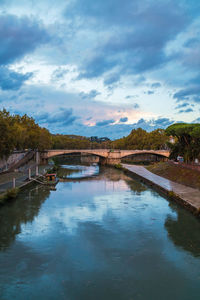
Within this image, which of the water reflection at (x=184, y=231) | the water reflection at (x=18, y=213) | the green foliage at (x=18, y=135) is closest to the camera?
the water reflection at (x=184, y=231)

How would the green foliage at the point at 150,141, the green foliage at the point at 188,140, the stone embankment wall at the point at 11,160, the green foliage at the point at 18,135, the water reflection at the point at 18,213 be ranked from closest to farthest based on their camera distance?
the water reflection at the point at 18,213, the green foliage at the point at 18,135, the green foliage at the point at 188,140, the stone embankment wall at the point at 11,160, the green foliage at the point at 150,141

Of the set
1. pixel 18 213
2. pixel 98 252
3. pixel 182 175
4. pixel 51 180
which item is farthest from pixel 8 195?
pixel 182 175

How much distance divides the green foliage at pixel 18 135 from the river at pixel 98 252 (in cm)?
934

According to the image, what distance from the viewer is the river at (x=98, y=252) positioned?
12289 millimetres

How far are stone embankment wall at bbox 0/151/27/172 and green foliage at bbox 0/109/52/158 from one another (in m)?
1.87

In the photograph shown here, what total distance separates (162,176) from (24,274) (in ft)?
128

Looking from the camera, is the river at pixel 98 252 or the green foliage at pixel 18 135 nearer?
the river at pixel 98 252

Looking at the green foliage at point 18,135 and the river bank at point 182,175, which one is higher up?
the green foliage at point 18,135

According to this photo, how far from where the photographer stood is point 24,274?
13383 mm

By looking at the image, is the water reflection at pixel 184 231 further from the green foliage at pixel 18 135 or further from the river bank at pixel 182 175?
the green foliage at pixel 18 135

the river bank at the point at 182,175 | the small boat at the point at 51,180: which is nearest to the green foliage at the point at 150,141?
the river bank at the point at 182,175

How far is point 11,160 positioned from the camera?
186 ft

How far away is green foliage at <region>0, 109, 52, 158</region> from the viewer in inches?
1316

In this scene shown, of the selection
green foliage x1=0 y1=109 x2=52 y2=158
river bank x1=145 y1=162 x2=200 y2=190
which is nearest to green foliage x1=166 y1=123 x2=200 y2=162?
river bank x1=145 y1=162 x2=200 y2=190
